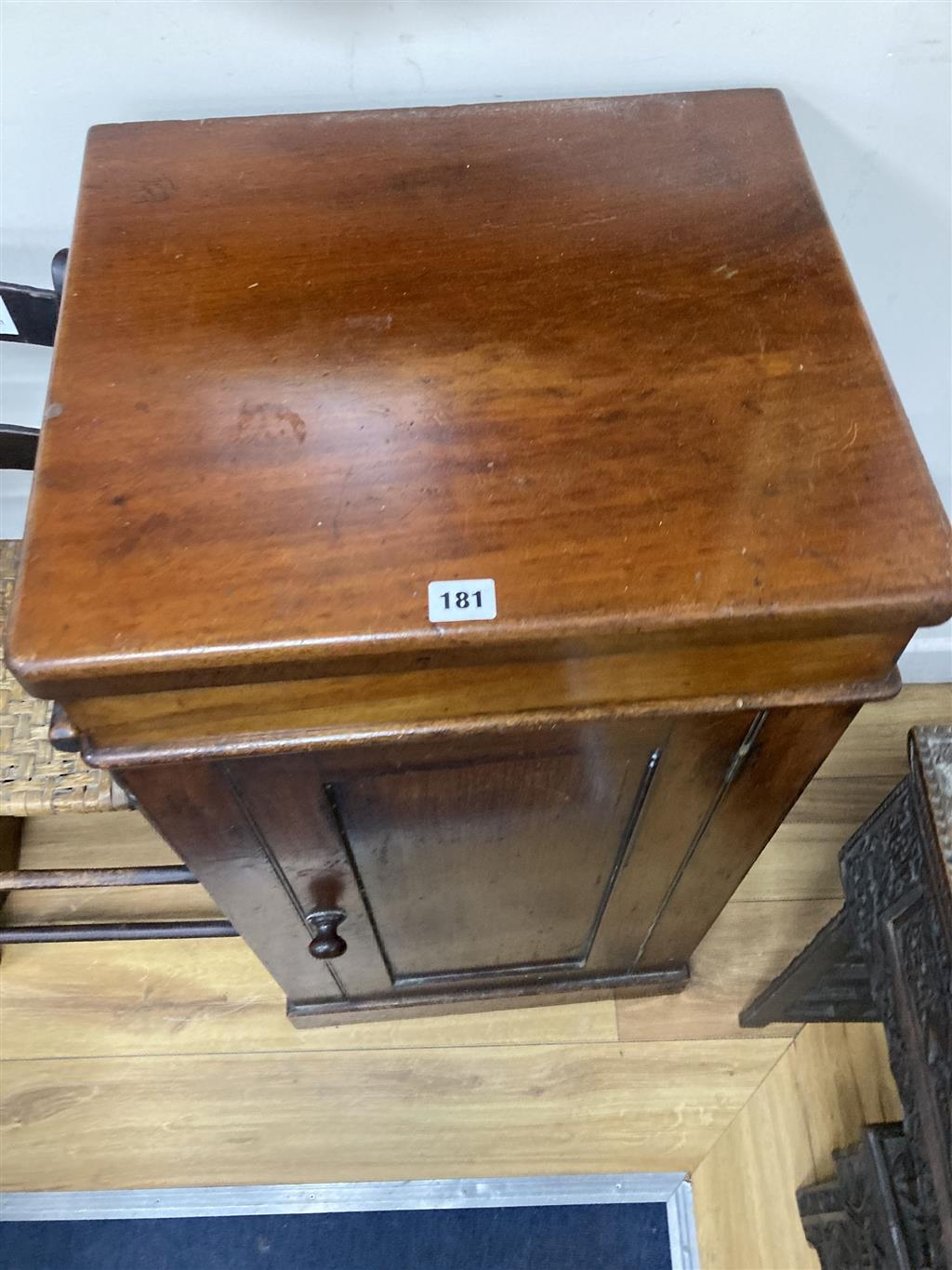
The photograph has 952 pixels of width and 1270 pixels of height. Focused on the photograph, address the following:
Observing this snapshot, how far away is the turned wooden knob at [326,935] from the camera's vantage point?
71 cm

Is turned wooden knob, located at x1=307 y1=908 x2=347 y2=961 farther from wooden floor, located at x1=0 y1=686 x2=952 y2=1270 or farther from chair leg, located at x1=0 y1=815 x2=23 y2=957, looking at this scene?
chair leg, located at x1=0 y1=815 x2=23 y2=957

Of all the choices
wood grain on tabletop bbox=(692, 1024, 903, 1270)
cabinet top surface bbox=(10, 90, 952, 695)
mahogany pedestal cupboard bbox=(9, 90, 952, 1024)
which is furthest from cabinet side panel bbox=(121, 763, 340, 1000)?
wood grain on tabletop bbox=(692, 1024, 903, 1270)

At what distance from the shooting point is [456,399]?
→ 49cm

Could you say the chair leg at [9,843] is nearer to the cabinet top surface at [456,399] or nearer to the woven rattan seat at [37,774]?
the woven rattan seat at [37,774]

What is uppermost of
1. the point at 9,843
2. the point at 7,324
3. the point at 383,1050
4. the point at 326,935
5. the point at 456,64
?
the point at 456,64

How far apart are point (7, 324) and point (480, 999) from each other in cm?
84

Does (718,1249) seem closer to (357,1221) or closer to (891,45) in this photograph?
(357,1221)

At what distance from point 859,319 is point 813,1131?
912 millimetres

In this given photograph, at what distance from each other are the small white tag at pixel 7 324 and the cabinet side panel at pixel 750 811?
0.64m

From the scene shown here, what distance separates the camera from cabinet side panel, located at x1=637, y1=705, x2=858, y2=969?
0.55 m

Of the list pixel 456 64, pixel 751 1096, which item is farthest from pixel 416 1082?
pixel 456 64

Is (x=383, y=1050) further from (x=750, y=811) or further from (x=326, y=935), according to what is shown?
(x=750, y=811)

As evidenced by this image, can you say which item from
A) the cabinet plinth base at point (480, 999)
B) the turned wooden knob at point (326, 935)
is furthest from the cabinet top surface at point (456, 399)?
the cabinet plinth base at point (480, 999)

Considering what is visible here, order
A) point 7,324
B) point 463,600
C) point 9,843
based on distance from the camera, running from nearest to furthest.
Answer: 1. point 463,600
2. point 7,324
3. point 9,843
